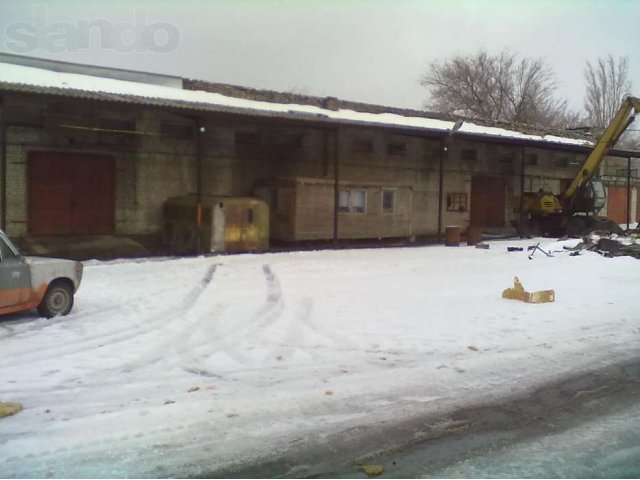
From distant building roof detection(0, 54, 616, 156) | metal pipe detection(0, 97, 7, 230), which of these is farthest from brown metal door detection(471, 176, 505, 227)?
metal pipe detection(0, 97, 7, 230)

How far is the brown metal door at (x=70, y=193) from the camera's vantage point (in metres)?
18.8

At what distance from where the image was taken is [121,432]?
5168 millimetres

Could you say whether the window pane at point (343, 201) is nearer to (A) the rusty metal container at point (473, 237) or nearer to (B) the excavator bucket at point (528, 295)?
(A) the rusty metal container at point (473, 237)

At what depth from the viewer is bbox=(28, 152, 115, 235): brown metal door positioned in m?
18.8

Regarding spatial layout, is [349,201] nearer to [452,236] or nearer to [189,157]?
[452,236]

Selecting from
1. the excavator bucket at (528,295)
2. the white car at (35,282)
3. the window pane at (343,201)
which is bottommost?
the excavator bucket at (528,295)

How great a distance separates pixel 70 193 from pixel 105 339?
482 inches

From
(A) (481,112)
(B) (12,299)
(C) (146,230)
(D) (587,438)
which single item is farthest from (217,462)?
(A) (481,112)

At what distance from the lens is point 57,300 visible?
31.8ft

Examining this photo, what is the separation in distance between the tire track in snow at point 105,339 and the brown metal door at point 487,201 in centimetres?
2218

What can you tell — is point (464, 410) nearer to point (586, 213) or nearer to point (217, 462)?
point (217, 462)

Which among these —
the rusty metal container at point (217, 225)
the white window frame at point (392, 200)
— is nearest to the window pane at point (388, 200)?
the white window frame at point (392, 200)

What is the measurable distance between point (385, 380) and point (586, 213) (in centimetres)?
2735

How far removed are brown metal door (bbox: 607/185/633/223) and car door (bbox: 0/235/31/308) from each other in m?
37.1
